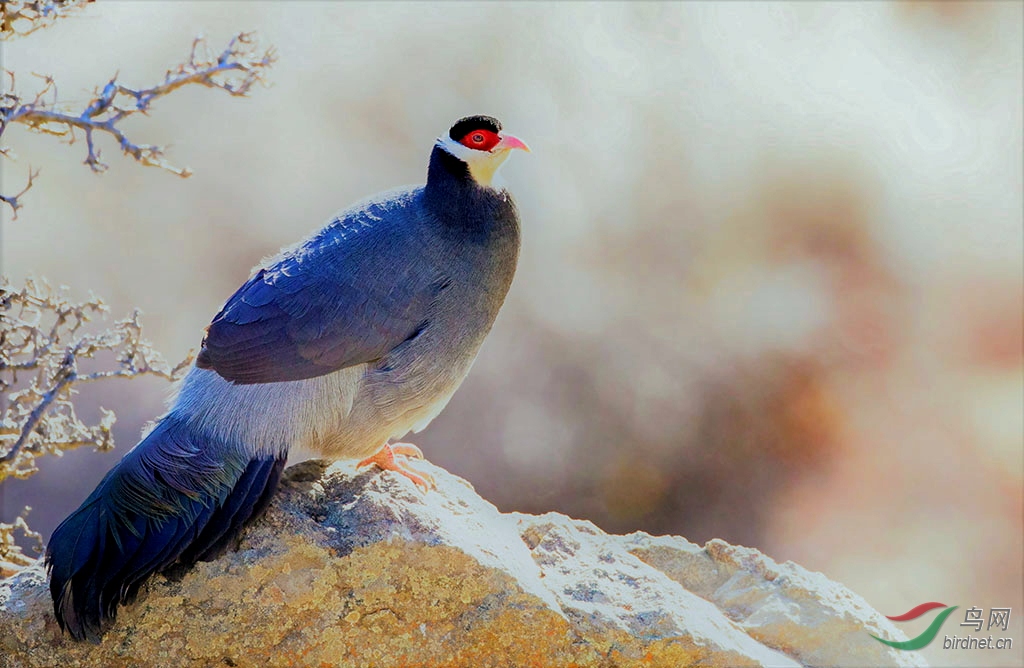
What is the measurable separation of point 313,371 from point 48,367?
1177mm

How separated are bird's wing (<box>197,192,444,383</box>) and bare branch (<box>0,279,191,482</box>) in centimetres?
58

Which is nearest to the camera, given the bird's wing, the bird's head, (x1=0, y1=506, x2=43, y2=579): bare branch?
the bird's wing

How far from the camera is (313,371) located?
3420 mm

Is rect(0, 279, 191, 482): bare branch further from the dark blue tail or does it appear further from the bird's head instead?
the bird's head

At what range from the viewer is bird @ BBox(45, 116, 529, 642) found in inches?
123

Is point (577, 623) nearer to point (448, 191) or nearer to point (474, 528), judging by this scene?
point (474, 528)

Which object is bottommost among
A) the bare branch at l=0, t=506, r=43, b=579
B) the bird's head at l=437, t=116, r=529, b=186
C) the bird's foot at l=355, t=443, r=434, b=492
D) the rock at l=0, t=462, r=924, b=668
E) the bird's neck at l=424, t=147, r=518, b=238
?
the bare branch at l=0, t=506, r=43, b=579

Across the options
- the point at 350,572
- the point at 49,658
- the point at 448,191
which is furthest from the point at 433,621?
the point at 448,191

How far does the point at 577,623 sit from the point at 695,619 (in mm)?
391

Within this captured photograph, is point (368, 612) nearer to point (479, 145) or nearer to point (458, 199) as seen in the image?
point (458, 199)

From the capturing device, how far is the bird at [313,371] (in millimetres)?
3115

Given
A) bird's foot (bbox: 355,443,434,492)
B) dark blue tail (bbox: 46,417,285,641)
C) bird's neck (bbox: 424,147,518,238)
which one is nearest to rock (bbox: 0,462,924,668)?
dark blue tail (bbox: 46,417,285,641)

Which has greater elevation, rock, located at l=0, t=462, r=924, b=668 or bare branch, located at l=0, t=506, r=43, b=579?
rock, located at l=0, t=462, r=924, b=668

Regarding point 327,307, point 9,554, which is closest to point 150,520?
point 327,307
